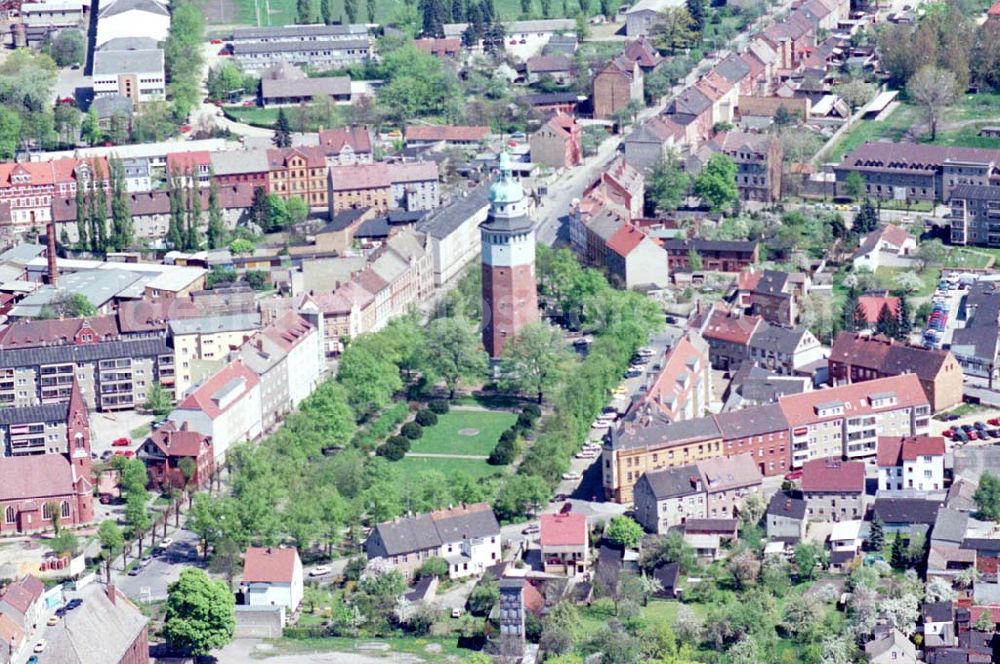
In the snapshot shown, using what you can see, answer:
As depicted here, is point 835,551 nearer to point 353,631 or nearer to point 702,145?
point 353,631

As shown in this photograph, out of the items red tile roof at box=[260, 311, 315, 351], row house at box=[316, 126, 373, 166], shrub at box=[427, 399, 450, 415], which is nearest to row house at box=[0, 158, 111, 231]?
row house at box=[316, 126, 373, 166]

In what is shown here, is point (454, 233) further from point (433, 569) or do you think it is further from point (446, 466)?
point (433, 569)

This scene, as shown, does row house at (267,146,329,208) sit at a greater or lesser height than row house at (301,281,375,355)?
greater

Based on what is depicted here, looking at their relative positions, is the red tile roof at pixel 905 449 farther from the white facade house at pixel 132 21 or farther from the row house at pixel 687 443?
the white facade house at pixel 132 21

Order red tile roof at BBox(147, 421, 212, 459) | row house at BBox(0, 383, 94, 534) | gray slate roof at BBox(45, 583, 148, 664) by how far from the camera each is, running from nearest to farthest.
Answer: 1. gray slate roof at BBox(45, 583, 148, 664)
2. row house at BBox(0, 383, 94, 534)
3. red tile roof at BBox(147, 421, 212, 459)

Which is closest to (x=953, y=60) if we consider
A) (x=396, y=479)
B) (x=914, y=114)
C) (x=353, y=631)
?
(x=914, y=114)

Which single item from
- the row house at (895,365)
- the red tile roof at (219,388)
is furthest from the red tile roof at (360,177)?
the row house at (895,365)

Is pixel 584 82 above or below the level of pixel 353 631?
above

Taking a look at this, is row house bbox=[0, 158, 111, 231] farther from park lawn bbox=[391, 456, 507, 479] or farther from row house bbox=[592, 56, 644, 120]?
park lawn bbox=[391, 456, 507, 479]
